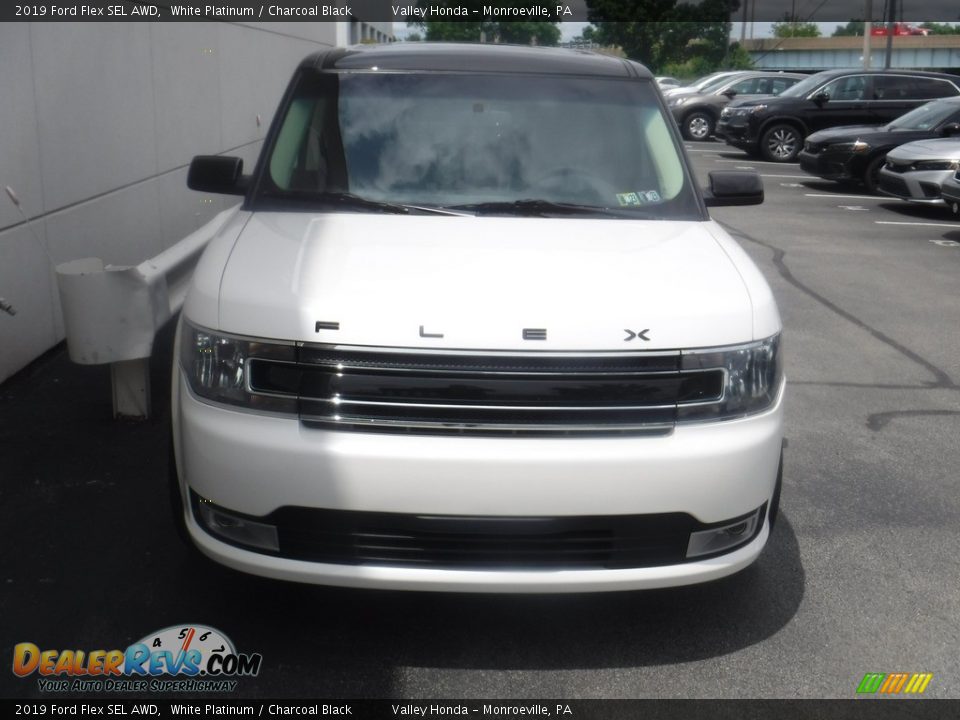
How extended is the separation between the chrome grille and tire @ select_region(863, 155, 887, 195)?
49.9ft

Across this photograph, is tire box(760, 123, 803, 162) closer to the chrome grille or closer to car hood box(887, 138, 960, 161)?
car hood box(887, 138, 960, 161)

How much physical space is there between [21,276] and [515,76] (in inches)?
130

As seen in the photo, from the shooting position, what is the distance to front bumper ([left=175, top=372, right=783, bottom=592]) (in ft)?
10.1

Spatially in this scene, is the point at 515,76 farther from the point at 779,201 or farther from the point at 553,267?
the point at 779,201

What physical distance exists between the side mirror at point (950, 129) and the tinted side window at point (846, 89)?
6.35 m

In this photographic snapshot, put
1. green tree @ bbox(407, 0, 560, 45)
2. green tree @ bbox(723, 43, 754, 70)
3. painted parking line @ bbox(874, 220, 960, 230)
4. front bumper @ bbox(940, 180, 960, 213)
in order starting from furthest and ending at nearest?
green tree @ bbox(723, 43, 754, 70), green tree @ bbox(407, 0, 560, 45), painted parking line @ bbox(874, 220, 960, 230), front bumper @ bbox(940, 180, 960, 213)

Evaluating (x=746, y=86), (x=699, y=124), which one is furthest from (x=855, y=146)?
(x=746, y=86)

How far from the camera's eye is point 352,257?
11.7 ft

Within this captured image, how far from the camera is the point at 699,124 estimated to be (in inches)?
1154

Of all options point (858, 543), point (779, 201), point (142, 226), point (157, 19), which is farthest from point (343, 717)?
point (779, 201)

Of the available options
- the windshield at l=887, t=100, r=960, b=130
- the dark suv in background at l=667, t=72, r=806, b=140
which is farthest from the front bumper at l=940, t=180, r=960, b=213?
the dark suv in background at l=667, t=72, r=806, b=140

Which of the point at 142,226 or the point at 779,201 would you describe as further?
the point at 779,201

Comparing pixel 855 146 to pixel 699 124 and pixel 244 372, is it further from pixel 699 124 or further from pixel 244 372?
pixel 244 372

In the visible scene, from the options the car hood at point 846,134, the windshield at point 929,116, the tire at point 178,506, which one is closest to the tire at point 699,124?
the car hood at point 846,134
